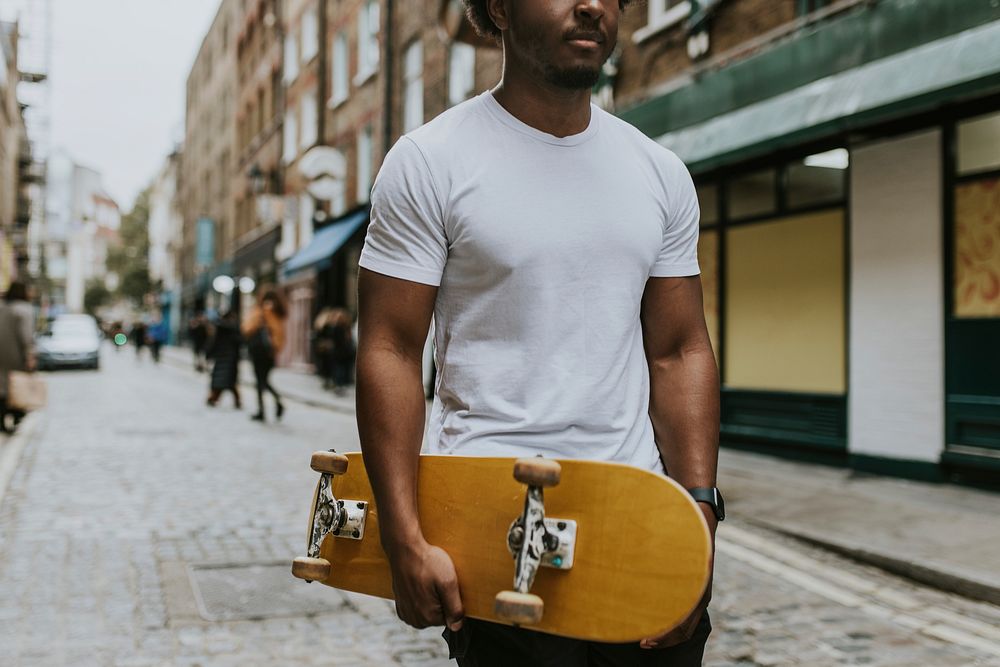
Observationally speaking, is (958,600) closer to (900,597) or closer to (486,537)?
(900,597)

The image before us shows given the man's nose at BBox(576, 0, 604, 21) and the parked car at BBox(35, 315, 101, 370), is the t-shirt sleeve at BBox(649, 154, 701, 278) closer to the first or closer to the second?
the man's nose at BBox(576, 0, 604, 21)

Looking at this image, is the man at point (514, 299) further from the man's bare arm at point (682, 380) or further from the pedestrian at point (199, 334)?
the pedestrian at point (199, 334)

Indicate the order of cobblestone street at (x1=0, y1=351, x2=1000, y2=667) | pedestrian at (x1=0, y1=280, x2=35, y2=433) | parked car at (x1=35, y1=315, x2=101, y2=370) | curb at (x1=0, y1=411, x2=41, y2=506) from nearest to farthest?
cobblestone street at (x1=0, y1=351, x2=1000, y2=667)
curb at (x1=0, y1=411, x2=41, y2=506)
pedestrian at (x1=0, y1=280, x2=35, y2=433)
parked car at (x1=35, y1=315, x2=101, y2=370)

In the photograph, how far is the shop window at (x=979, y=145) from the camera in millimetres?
8070

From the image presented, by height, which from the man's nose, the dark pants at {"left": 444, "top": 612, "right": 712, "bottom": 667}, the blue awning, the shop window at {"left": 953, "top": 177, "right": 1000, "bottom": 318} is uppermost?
the blue awning

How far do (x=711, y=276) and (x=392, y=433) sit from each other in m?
10.6

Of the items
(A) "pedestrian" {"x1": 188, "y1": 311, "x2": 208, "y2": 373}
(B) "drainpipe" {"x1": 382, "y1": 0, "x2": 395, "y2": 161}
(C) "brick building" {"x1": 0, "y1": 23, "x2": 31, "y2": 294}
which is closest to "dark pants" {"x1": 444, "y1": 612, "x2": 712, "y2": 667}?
(B) "drainpipe" {"x1": 382, "y1": 0, "x2": 395, "y2": 161}

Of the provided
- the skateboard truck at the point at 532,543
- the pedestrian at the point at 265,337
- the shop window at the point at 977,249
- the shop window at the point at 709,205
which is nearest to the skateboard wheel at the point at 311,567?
the skateboard truck at the point at 532,543

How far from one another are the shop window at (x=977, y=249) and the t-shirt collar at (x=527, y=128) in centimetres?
730

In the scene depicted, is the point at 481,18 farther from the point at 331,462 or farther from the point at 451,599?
the point at 451,599

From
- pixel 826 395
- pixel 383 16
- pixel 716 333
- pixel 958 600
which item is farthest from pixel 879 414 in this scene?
pixel 383 16

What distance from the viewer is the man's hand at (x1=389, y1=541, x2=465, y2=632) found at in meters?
1.50

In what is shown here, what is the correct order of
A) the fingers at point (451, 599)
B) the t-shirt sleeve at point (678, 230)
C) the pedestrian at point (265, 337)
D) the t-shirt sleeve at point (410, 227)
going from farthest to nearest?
the pedestrian at point (265, 337), the t-shirt sleeve at point (678, 230), the t-shirt sleeve at point (410, 227), the fingers at point (451, 599)

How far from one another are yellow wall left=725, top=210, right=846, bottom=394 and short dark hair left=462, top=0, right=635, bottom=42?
332 inches
